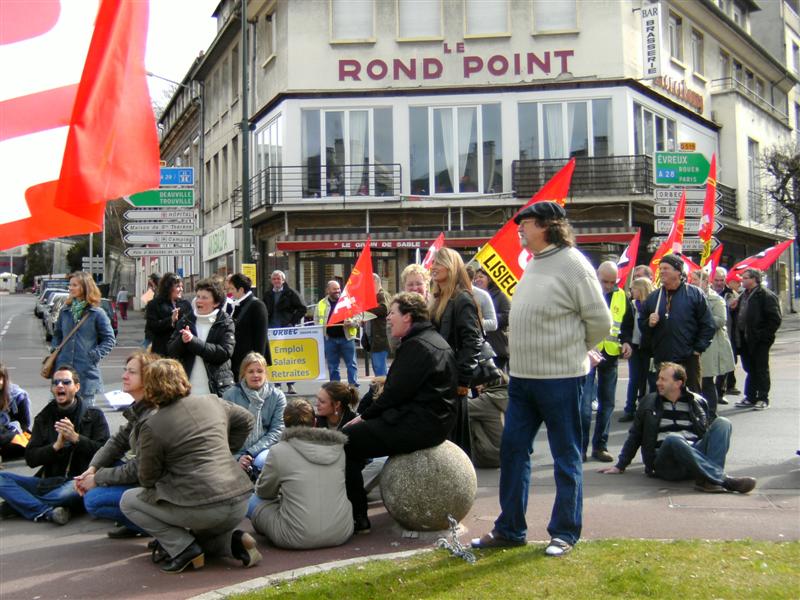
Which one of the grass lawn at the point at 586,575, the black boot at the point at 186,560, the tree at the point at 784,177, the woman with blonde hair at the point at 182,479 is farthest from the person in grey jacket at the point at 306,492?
the tree at the point at 784,177

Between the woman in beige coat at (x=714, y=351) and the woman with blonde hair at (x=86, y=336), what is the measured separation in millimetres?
6526

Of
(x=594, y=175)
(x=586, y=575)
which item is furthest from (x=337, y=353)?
(x=594, y=175)

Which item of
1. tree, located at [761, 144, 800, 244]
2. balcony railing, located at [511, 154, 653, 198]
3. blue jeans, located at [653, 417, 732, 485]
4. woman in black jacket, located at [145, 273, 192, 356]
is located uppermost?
tree, located at [761, 144, 800, 244]

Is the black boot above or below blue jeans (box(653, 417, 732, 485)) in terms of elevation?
below

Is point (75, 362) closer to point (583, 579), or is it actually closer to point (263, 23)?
point (583, 579)

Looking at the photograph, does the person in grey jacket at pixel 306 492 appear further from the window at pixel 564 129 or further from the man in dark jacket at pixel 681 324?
the window at pixel 564 129

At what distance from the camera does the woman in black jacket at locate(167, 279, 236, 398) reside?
8.27 m

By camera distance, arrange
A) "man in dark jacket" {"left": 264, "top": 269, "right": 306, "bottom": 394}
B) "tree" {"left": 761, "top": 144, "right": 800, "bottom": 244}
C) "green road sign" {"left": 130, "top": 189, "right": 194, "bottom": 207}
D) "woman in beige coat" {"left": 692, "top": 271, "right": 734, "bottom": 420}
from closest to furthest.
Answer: "woman in beige coat" {"left": 692, "top": 271, "right": 734, "bottom": 420} → "man in dark jacket" {"left": 264, "top": 269, "right": 306, "bottom": 394} → "green road sign" {"left": 130, "top": 189, "right": 194, "bottom": 207} → "tree" {"left": 761, "top": 144, "right": 800, "bottom": 244}

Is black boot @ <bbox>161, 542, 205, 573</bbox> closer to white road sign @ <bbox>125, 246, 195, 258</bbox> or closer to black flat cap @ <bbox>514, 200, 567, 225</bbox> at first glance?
black flat cap @ <bbox>514, 200, 567, 225</bbox>

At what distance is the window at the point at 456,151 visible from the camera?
27172 millimetres

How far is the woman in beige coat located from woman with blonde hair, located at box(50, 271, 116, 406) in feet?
21.4

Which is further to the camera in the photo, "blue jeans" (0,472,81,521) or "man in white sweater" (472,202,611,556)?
"blue jeans" (0,472,81,521)

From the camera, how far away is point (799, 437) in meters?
9.73

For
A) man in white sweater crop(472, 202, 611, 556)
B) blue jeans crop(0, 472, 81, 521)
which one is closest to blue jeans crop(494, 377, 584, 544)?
man in white sweater crop(472, 202, 611, 556)
